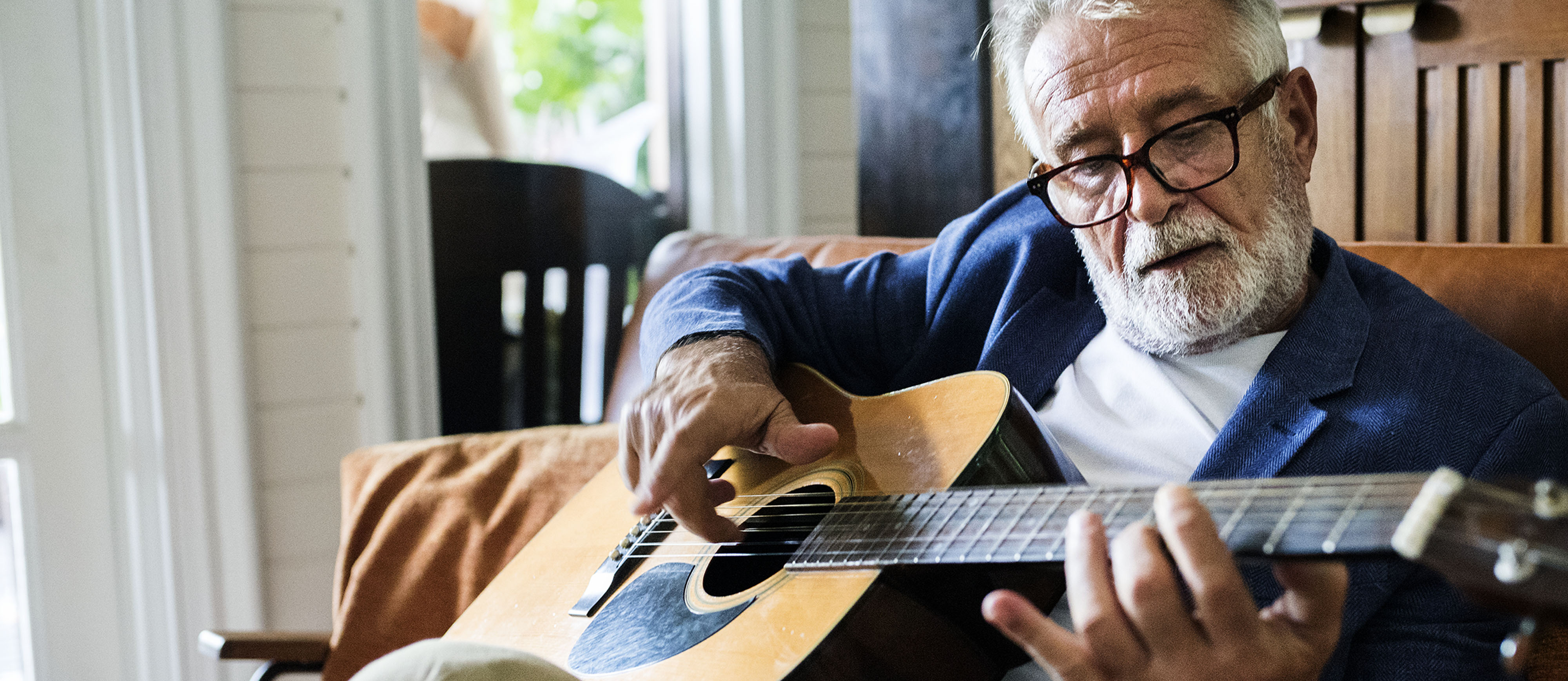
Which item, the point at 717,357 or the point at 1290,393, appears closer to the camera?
the point at 1290,393

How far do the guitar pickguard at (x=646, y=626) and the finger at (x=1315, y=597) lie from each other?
17.1 inches

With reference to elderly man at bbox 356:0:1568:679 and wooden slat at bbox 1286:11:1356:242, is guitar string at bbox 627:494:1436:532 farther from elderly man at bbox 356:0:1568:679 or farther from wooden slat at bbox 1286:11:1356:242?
wooden slat at bbox 1286:11:1356:242

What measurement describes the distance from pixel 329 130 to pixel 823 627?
5.54 feet

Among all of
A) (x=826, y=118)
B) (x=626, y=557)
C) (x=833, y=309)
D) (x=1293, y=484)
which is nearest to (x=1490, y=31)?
(x=833, y=309)

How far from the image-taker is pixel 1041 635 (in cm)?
82

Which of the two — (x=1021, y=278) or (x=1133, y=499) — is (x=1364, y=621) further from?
(x=1021, y=278)

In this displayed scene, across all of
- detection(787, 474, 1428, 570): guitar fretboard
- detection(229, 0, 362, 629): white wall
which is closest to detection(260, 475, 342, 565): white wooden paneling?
detection(229, 0, 362, 629): white wall

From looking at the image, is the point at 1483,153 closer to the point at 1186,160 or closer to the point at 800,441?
the point at 1186,160

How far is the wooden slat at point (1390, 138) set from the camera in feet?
5.29

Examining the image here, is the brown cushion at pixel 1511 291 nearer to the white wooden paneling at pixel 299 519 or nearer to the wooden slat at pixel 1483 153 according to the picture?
the wooden slat at pixel 1483 153

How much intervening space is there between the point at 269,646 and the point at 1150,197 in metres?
1.21

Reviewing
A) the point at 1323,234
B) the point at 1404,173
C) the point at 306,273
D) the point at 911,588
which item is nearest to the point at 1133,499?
the point at 911,588

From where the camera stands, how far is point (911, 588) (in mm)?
954

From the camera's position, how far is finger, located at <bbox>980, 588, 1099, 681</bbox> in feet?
2.66
